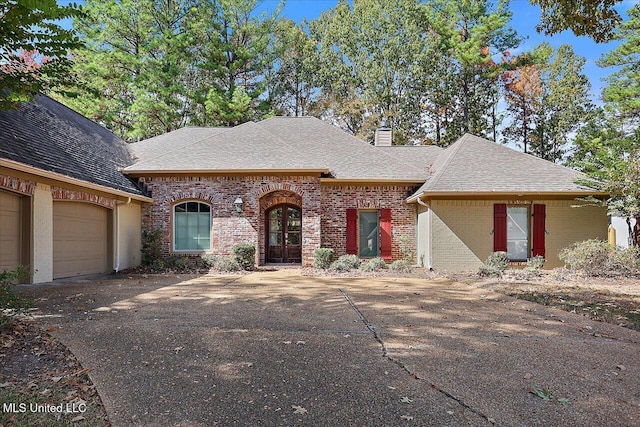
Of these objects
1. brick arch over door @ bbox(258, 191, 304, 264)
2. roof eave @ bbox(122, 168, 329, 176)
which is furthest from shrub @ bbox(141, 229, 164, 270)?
brick arch over door @ bbox(258, 191, 304, 264)

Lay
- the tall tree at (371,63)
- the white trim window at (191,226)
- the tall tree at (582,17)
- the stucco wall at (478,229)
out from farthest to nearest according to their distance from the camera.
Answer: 1. the tall tree at (371,63)
2. the white trim window at (191,226)
3. the stucco wall at (478,229)
4. the tall tree at (582,17)

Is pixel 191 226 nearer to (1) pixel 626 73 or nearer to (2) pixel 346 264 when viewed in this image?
(2) pixel 346 264

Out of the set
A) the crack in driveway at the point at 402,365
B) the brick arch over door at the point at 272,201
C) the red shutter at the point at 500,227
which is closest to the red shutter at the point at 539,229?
the red shutter at the point at 500,227

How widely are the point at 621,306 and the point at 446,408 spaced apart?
529cm

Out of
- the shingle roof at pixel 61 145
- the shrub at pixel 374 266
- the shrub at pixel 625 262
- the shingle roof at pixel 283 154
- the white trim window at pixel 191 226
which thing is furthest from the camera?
the white trim window at pixel 191 226

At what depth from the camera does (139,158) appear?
13531mm

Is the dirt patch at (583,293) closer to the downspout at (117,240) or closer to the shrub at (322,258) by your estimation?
the shrub at (322,258)

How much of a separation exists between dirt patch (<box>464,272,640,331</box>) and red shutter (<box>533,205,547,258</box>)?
1.24m

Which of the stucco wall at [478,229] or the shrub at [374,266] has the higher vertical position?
the stucco wall at [478,229]

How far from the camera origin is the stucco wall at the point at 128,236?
1063 cm

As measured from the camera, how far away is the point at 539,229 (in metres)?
11.4

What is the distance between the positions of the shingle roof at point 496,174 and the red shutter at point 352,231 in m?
2.33

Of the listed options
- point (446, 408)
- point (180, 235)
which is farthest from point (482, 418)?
point (180, 235)

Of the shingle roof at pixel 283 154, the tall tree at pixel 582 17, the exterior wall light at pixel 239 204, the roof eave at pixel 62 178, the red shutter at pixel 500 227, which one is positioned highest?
the tall tree at pixel 582 17
